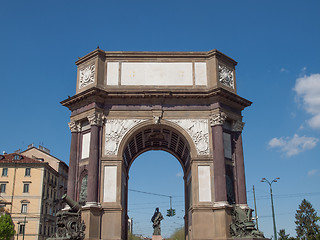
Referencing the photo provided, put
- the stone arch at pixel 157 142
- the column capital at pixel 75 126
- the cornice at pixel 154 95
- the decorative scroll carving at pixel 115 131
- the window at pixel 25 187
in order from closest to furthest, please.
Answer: the decorative scroll carving at pixel 115 131
the stone arch at pixel 157 142
the cornice at pixel 154 95
the column capital at pixel 75 126
the window at pixel 25 187

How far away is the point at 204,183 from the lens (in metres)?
28.0

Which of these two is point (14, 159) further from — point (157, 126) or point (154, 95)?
point (154, 95)

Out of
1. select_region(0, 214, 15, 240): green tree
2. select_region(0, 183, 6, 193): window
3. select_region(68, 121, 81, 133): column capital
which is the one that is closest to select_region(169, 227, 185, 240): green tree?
select_region(0, 183, 6, 193): window

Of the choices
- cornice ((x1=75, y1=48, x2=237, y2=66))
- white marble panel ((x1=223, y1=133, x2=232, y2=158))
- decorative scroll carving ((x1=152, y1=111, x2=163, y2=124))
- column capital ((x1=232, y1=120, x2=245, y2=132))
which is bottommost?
white marble panel ((x1=223, y1=133, x2=232, y2=158))

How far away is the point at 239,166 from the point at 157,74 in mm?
9426

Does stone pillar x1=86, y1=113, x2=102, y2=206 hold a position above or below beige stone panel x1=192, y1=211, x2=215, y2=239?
above

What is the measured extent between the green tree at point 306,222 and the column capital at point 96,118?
38559mm

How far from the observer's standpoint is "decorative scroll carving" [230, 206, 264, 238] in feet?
83.8

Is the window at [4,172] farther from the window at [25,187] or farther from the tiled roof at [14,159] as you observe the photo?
the window at [25,187]

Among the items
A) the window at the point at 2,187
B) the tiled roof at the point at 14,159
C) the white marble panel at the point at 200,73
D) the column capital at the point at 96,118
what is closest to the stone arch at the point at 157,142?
the column capital at the point at 96,118

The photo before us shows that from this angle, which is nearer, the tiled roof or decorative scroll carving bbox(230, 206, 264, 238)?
decorative scroll carving bbox(230, 206, 264, 238)

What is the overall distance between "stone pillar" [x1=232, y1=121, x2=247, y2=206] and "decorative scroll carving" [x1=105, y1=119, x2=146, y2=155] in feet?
24.1

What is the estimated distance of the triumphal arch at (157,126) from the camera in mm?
27047

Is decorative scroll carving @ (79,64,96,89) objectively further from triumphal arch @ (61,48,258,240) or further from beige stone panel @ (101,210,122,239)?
beige stone panel @ (101,210,122,239)
